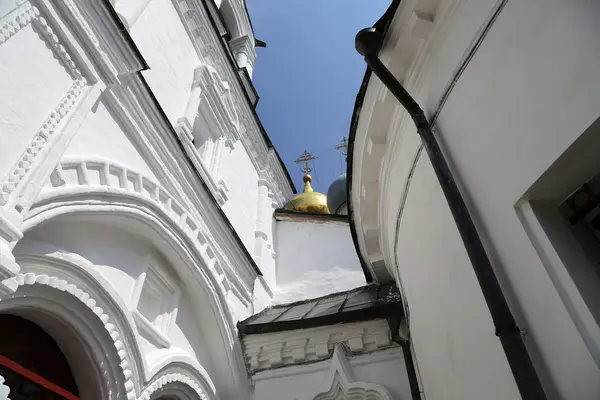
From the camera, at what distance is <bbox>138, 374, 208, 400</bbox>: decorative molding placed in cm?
402

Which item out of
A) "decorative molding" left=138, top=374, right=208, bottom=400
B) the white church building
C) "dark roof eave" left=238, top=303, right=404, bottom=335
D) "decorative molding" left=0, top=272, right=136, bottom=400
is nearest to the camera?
the white church building

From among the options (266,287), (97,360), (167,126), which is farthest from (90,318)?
(266,287)

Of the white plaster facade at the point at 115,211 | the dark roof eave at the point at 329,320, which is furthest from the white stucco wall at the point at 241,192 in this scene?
the dark roof eave at the point at 329,320

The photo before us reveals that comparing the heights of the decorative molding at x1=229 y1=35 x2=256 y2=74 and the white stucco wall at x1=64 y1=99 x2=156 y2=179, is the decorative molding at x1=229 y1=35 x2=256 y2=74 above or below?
above

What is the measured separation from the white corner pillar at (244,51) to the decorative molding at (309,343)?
8.08 metres

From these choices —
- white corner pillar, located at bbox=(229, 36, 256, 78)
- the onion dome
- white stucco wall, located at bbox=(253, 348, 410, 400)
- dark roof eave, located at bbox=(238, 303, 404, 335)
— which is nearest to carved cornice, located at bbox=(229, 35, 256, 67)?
white corner pillar, located at bbox=(229, 36, 256, 78)

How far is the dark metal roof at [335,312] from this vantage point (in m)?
5.18

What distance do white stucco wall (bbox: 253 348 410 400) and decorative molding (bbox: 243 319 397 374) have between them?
3.3 inches

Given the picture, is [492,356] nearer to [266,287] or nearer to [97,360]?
[97,360]

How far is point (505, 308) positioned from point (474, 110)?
1.16 m

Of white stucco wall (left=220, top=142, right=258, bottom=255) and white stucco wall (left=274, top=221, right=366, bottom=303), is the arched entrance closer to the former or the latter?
white stucco wall (left=220, top=142, right=258, bottom=255)

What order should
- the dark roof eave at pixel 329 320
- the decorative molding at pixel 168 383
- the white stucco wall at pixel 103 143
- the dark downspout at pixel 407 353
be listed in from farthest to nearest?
the dark roof eave at pixel 329 320 → the dark downspout at pixel 407 353 → the decorative molding at pixel 168 383 → the white stucco wall at pixel 103 143

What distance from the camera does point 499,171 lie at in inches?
89.7

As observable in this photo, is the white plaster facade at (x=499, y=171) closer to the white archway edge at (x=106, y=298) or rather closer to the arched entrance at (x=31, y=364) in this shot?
the white archway edge at (x=106, y=298)
